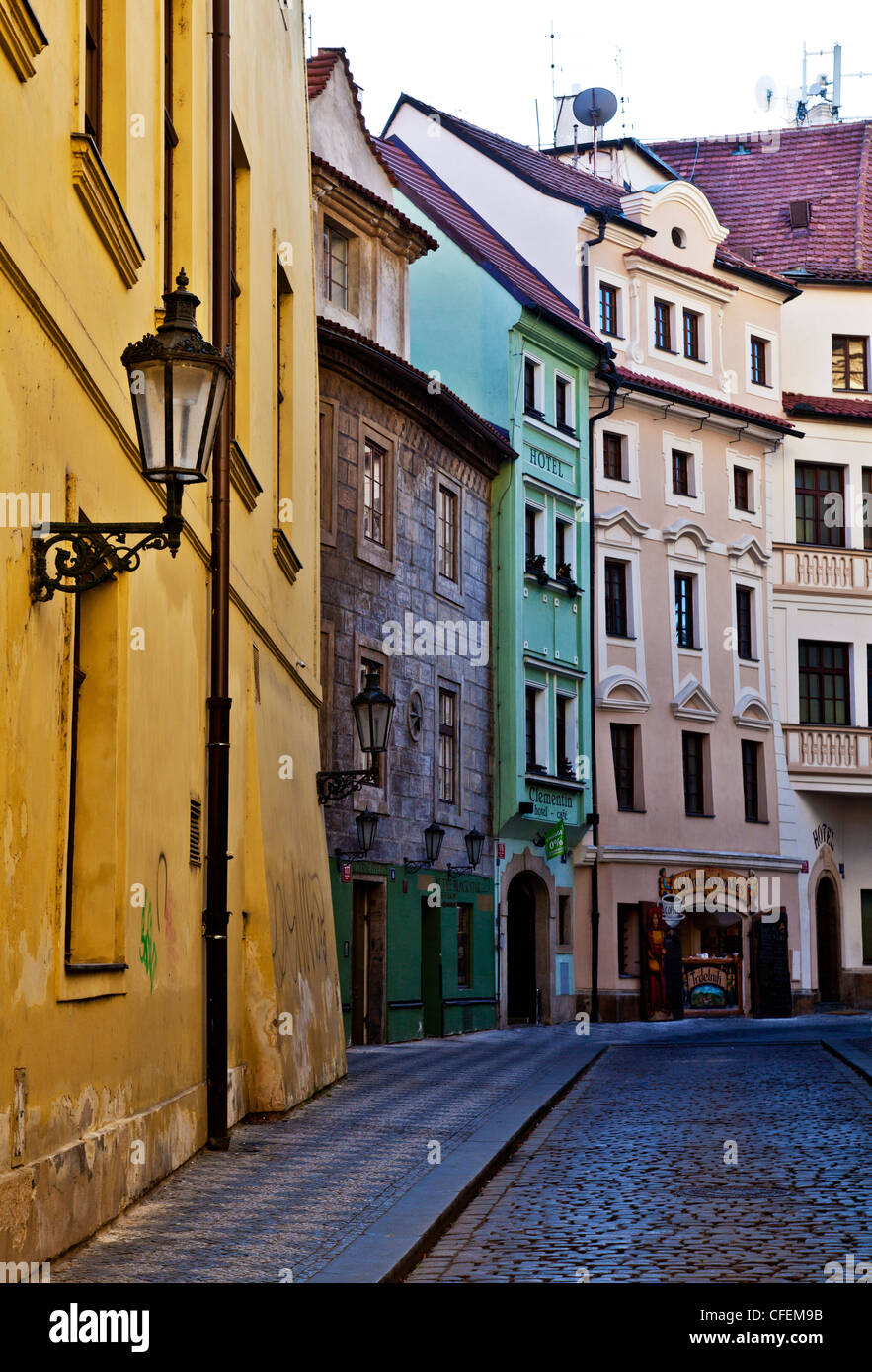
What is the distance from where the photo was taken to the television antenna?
4516 cm

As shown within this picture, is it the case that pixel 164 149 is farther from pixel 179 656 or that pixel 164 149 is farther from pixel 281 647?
pixel 281 647

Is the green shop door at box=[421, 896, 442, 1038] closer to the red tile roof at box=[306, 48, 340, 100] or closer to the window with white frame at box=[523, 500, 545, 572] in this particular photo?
the window with white frame at box=[523, 500, 545, 572]

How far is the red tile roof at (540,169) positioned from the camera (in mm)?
37938

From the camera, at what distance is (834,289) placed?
1695 inches

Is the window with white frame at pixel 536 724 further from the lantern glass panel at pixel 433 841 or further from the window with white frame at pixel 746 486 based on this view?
the window with white frame at pixel 746 486

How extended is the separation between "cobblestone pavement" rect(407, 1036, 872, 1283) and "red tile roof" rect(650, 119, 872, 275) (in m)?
31.3

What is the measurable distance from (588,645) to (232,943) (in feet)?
76.5

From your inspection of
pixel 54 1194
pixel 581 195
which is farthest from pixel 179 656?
pixel 581 195

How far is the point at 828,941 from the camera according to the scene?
41.2 metres

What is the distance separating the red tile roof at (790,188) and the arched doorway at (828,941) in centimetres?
1448

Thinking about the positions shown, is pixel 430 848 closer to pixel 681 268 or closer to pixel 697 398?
pixel 697 398

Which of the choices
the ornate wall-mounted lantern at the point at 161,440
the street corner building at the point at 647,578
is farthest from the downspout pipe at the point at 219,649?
the street corner building at the point at 647,578

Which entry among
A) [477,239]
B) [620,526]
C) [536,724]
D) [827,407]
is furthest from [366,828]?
[827,407]

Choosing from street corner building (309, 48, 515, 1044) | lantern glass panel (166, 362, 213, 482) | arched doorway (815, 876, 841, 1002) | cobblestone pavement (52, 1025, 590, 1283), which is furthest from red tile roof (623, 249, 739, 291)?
lantern glass panel (166, 362, 213, 482)
